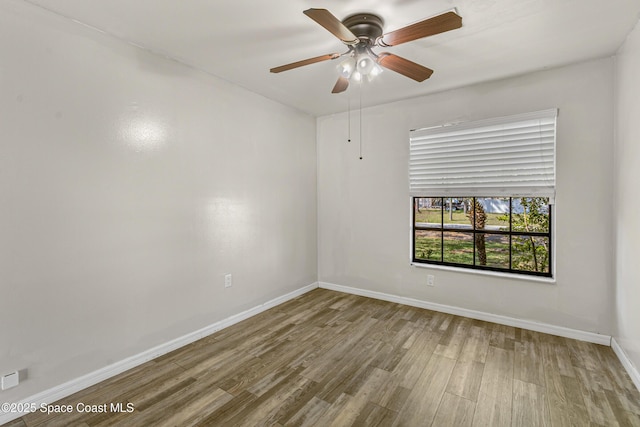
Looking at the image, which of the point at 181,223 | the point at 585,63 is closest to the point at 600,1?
the point at 585,63

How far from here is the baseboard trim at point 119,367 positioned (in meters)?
1.95

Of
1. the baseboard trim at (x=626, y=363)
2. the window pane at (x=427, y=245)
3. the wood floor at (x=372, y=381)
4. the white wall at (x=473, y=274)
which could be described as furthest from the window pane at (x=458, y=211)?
the baseboard trim at (x=626, y=363)

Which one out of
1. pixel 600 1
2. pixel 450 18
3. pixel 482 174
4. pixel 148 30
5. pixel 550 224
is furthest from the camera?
pixel 482 174

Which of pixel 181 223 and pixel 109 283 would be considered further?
pixel 181 223

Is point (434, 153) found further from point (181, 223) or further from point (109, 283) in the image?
point (109, 283)

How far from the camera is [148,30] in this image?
226 cm

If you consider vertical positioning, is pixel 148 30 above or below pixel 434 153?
above

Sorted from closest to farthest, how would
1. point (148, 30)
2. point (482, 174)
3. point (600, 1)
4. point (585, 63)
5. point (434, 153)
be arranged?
1. point (600, 1)
2. point (148, 30)
3. point (585, 63)
4. point (482, 174)
5. point (434, 153)

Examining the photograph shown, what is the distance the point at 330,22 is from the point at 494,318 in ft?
11.1

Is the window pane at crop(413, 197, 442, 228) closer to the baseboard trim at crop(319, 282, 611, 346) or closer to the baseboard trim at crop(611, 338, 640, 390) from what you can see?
the baseboard trim at crop(319, 282, 611, 346)

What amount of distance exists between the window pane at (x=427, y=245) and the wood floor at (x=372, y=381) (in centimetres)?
103

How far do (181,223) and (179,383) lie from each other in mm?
1369

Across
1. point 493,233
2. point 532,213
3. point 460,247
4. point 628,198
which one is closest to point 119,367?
point 493,233

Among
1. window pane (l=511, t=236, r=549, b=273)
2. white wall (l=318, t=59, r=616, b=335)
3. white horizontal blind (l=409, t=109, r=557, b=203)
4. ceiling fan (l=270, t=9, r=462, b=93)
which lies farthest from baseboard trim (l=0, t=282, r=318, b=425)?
window pane (l=511, t=236, r=549, b=273)
